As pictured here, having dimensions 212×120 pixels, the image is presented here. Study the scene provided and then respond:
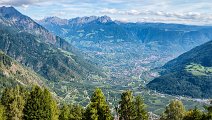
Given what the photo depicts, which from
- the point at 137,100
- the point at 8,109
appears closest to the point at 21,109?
the point at 8,109

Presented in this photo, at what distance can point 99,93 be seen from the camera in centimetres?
7106

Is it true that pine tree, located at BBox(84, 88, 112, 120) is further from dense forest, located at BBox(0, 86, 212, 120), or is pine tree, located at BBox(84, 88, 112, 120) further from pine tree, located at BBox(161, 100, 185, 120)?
pine tree, located at BBox(161, 100, 185, 120)

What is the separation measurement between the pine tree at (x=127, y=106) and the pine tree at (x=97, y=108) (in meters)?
7.38

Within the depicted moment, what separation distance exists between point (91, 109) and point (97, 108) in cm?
126

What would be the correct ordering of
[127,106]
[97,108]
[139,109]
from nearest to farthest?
[97,108], [127,106], [139,109]

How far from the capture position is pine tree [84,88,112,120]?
70.8 metres

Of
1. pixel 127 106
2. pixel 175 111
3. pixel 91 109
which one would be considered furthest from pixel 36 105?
pixel 175 111

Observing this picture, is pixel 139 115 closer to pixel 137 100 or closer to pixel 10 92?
pixel 137 100

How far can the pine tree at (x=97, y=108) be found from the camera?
7081 centimetres

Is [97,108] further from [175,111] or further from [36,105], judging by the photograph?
[175,111]

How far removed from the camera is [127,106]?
78.8m

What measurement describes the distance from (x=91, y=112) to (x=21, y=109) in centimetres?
3250

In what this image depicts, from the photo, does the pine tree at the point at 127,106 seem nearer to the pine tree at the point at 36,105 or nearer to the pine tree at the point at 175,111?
the pine tree at the point at 36,105

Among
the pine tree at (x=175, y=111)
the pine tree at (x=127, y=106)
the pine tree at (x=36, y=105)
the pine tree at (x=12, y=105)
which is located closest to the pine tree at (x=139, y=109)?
the pine tree at (x=127, y=106)
